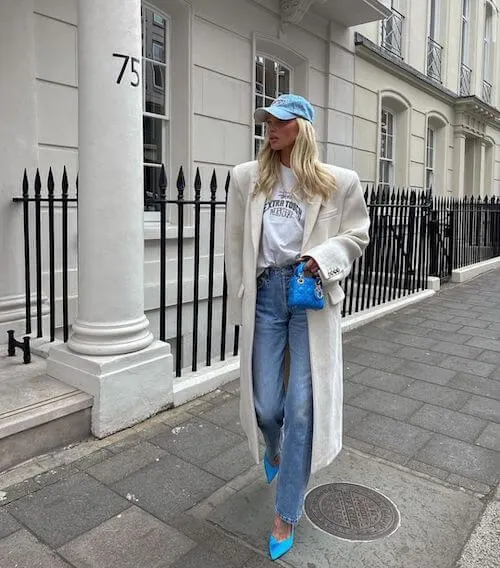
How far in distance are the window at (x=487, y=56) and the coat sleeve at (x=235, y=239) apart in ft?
55.6

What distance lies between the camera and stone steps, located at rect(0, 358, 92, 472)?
299 centimetres

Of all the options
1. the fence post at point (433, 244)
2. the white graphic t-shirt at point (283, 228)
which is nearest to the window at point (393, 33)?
the fence post at point (433, 244)

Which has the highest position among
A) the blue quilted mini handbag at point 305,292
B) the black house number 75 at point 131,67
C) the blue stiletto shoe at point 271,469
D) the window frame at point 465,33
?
the window frame at point 465,33

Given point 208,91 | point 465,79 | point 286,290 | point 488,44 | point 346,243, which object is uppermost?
point 488,44

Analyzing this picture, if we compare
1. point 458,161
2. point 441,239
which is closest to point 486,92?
point 458,161

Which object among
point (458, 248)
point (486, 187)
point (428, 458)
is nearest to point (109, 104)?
point (428, 458)

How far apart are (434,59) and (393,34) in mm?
2412

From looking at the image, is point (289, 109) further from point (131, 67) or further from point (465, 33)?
point (465, 33)

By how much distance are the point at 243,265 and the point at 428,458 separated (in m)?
1.79

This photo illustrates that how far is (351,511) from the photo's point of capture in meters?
2.66

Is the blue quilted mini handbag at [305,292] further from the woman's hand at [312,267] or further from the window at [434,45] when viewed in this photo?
the window at [434,45]

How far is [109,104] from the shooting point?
335 centimetres

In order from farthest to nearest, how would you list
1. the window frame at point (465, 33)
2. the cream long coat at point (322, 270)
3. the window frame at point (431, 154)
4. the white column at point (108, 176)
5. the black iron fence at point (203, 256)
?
the window frame at point (465, 33) < the window frame at point (431, 154) < the black iron fence at point (203, 256) < the white column at point (108, 176) < the cream long coat at point (322, 270)

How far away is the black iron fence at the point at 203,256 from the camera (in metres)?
4.12
